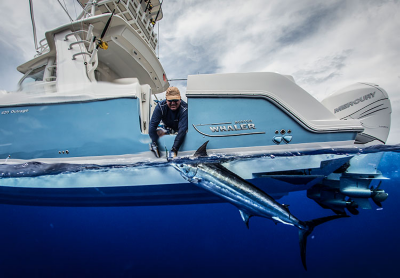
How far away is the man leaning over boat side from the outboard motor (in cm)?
348

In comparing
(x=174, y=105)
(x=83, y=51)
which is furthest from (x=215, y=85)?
(x=83, y=51)

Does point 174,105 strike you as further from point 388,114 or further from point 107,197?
point 388,114

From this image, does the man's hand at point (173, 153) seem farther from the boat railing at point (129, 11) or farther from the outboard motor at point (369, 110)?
the boat railing at point (129, 11)

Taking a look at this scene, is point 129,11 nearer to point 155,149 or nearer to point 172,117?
point 172,117

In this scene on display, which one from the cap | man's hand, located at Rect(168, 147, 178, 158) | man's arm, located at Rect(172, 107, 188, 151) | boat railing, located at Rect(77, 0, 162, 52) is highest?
boat railing, located at Rect(77, 0, 162, 52)

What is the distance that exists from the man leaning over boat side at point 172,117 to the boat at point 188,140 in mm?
140

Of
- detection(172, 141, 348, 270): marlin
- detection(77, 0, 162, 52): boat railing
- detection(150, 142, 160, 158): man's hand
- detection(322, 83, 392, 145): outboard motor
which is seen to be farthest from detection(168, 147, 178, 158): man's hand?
detection(77, 0, 162, 52): boat railing

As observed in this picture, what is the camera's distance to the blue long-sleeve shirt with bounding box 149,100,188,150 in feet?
8.68

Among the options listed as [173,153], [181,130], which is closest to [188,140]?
[181,130]

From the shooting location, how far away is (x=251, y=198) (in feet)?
6.01

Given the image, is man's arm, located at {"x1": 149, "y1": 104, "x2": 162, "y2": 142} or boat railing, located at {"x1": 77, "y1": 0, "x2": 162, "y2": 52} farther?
boat railing, located at {"x1": 77, "y1": 0, "x2": 162, "y2": 52}

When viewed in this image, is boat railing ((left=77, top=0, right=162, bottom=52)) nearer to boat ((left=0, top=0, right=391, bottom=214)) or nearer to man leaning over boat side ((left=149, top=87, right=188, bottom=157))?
boat ((left=0, top=0, right=391, bottom=214))

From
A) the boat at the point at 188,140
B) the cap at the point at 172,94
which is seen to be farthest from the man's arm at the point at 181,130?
the cap at the point at 172,94

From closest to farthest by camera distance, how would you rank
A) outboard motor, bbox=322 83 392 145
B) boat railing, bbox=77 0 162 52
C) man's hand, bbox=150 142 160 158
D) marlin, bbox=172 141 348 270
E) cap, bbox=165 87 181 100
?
marlin, bbox=172 141 348 270
cap, bbox=165 87 181 100
man's hand, bbox=150 142 160 158
outboard motor, bbox=322 83 392 145
boat railing, bbox=77 0 162 52
